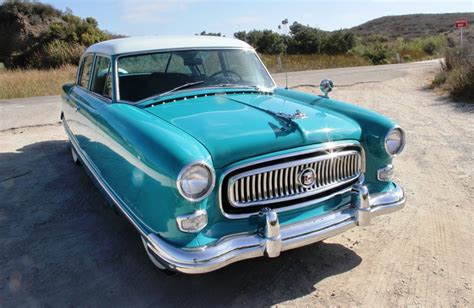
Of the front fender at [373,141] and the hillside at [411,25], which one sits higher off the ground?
the hillside at [411,25]

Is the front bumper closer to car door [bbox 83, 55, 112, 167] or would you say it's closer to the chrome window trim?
the chrome window trim

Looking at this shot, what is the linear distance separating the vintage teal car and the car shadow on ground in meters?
0.42

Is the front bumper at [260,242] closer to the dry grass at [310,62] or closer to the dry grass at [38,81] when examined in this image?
the dry grass at [38,81]

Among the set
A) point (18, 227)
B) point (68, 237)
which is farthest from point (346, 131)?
point (18, 227)

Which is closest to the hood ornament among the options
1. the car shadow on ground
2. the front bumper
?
the front bumper

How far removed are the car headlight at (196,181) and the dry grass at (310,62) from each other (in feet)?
61.6

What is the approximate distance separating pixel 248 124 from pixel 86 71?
8.88 feet

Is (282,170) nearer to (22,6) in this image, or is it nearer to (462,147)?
(462,147)

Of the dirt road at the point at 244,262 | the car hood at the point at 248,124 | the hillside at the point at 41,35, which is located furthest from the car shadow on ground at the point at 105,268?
the hillside at the point at 41,35

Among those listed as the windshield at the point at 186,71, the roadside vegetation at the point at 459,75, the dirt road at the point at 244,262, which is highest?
the windshield at the point at 186,71

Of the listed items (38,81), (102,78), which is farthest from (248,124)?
(38,81)

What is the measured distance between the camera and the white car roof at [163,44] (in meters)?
4.07

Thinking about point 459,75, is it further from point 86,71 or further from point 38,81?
point 38,81

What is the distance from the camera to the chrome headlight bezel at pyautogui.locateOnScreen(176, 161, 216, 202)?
2447 millimetres
